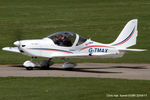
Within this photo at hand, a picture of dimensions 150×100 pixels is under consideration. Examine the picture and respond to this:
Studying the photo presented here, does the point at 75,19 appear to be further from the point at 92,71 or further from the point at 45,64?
the point at 92,71

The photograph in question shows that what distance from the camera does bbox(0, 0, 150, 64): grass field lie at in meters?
38.9

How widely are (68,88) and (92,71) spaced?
244 inches

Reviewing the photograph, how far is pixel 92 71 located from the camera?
23359mm

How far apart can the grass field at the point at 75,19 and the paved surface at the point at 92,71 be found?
9.96 feet

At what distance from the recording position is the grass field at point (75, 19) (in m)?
38.9

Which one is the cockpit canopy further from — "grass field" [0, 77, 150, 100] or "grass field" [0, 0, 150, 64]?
"grass field" [0, 0, 150, 64]

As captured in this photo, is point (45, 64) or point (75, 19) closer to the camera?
point (45, 64)

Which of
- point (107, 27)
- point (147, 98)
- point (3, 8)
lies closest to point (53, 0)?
point (3, 8)

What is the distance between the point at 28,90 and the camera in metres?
16.8

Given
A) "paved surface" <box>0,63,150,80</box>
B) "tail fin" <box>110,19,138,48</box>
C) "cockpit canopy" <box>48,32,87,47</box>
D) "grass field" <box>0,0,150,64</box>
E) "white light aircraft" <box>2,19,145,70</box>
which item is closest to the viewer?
"paved surface" <box>0,63,150,80</box>

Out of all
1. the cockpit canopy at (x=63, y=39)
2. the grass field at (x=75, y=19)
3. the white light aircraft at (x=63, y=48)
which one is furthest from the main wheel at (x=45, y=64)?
the grass field at (x=75, y=19)

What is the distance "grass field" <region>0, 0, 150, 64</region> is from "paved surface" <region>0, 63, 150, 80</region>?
9.96ft

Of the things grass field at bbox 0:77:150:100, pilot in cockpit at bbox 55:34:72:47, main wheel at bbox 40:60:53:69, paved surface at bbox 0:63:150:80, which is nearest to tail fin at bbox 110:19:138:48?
paved surface at bbox 0:63:150:80

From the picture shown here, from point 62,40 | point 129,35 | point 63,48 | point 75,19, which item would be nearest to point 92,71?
point 63,48
